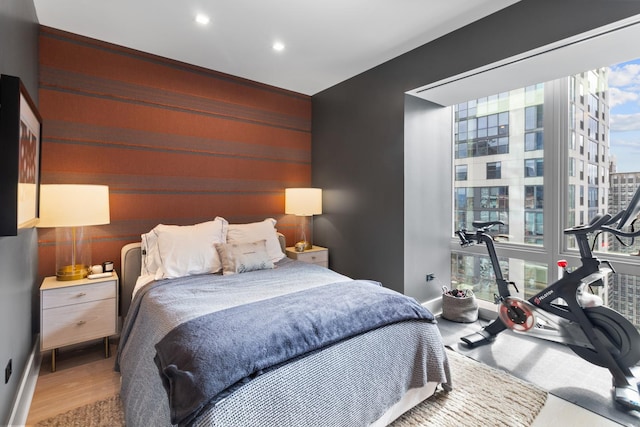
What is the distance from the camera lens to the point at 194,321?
1.58 meters

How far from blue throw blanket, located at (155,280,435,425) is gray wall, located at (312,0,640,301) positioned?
136 centimetres

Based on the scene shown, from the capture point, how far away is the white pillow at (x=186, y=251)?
2570mm

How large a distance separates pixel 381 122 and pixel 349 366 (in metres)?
2.54

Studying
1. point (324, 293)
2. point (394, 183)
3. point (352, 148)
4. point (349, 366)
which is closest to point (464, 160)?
point (394, 183)

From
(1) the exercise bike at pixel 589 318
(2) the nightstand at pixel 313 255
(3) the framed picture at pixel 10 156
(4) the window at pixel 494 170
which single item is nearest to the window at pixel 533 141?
(4) the window at pixel 494 170

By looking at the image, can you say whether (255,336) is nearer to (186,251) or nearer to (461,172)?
(186,251)

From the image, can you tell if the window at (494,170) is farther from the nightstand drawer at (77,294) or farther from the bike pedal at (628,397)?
the nightstand drawer at (77,294)

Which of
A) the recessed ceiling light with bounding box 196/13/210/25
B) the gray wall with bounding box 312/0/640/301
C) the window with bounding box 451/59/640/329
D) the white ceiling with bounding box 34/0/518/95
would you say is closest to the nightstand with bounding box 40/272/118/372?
the white ceiling with bounding box 34/0/518/95

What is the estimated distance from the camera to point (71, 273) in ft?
8.05

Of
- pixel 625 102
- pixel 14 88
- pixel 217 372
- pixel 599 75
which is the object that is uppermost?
pixel 599 75

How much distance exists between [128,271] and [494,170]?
381 centimetres

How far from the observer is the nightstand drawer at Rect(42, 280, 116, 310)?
2.27 meters

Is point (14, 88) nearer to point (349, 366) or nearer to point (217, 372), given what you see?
point (217, 372)

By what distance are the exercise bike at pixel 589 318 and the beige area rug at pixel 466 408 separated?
0.42 m
